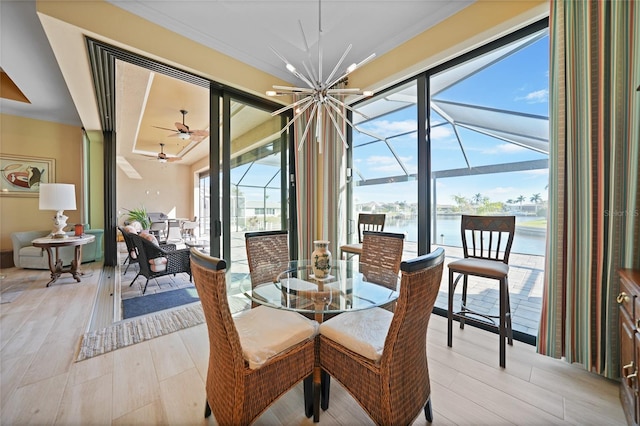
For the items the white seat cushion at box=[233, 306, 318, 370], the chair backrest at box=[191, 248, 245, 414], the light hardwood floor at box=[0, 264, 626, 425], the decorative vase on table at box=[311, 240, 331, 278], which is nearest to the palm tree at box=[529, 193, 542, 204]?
the light hardwood floor at box=[0, 264, 626, 425]

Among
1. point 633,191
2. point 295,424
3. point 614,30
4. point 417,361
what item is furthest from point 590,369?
point 614,30

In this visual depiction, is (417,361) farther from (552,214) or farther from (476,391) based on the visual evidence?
(552,214)

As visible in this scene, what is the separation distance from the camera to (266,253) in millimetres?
2283

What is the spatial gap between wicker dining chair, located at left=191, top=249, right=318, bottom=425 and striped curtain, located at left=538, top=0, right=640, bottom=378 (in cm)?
186

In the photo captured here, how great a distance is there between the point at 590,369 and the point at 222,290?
2430 millimetres

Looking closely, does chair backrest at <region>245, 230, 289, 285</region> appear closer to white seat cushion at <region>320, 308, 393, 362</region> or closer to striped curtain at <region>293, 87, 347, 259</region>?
white seat cushion at <region>320, 308, 393, 362</region>

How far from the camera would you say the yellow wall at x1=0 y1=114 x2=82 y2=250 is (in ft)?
16.0

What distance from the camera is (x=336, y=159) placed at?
11.3 feet

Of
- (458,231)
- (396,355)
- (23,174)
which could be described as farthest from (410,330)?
(23,174)

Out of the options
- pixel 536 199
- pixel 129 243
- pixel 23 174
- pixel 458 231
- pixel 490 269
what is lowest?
pixel 129 243

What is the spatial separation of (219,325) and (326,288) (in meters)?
0.80

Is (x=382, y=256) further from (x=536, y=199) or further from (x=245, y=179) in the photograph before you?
(x=245, y=179)

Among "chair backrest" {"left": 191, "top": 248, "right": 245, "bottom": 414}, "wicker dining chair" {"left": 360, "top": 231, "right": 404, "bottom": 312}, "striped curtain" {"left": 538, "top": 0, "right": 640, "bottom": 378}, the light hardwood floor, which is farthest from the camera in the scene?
"wicker dining chair" {"left": 360, "top": 231, "right": 404, "bottom": 312}

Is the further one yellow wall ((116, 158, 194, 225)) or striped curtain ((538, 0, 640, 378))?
yellow wall ((116, 158, 194, 225))
